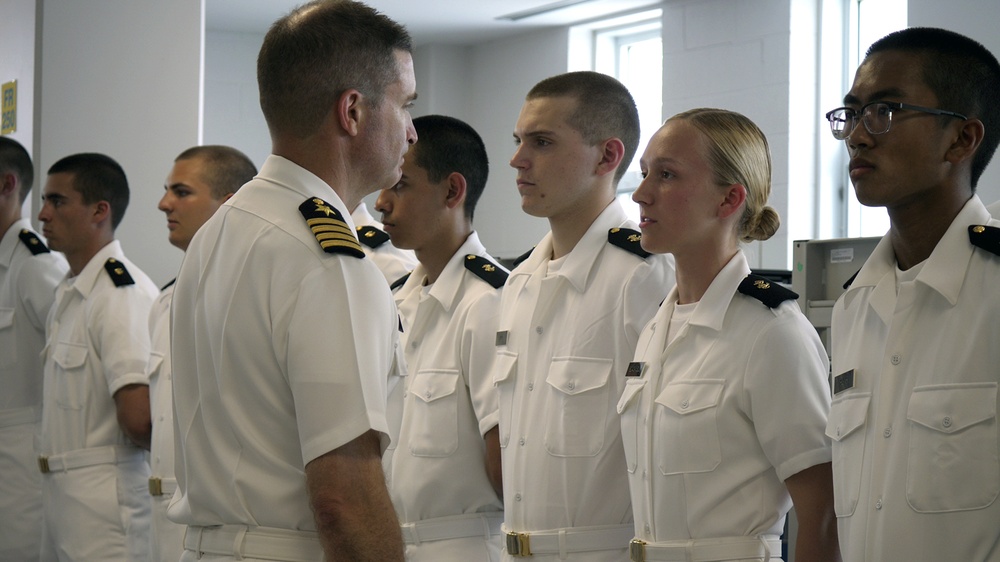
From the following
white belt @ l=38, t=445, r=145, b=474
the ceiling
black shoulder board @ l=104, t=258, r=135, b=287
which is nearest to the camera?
white belt @ l=38, t=445, r=145, b=474

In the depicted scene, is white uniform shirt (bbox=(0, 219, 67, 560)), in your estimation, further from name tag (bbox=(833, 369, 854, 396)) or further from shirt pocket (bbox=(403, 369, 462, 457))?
name tag (bbox=(833, 369, 854, 396))

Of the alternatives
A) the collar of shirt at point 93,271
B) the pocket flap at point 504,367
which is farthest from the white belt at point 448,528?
the collar of shirt at point 93,271

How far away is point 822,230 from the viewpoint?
6352 millimetres

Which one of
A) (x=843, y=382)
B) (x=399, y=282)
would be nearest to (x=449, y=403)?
(x=399, y=282)

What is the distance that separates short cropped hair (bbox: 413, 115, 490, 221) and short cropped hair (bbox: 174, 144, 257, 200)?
3.12ft

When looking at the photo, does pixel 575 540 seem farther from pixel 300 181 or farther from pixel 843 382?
pixel 300 181

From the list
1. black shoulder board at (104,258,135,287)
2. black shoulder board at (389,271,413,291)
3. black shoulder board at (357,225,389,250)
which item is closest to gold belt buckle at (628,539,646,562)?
black shoulder board at (389,271,413,291)

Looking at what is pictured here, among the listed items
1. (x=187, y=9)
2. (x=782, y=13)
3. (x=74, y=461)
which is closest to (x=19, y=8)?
(x=187, y=9)

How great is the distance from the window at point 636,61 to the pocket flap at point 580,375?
5114 millimetres

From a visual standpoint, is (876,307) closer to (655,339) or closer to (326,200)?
(655,339)

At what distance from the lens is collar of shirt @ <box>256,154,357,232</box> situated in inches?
63.6

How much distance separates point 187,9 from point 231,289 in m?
3.71

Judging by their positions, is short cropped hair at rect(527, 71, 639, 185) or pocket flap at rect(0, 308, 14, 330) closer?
short cropped hair at rect(527, 71, 639, 185)

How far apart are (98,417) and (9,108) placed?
2600 mm
